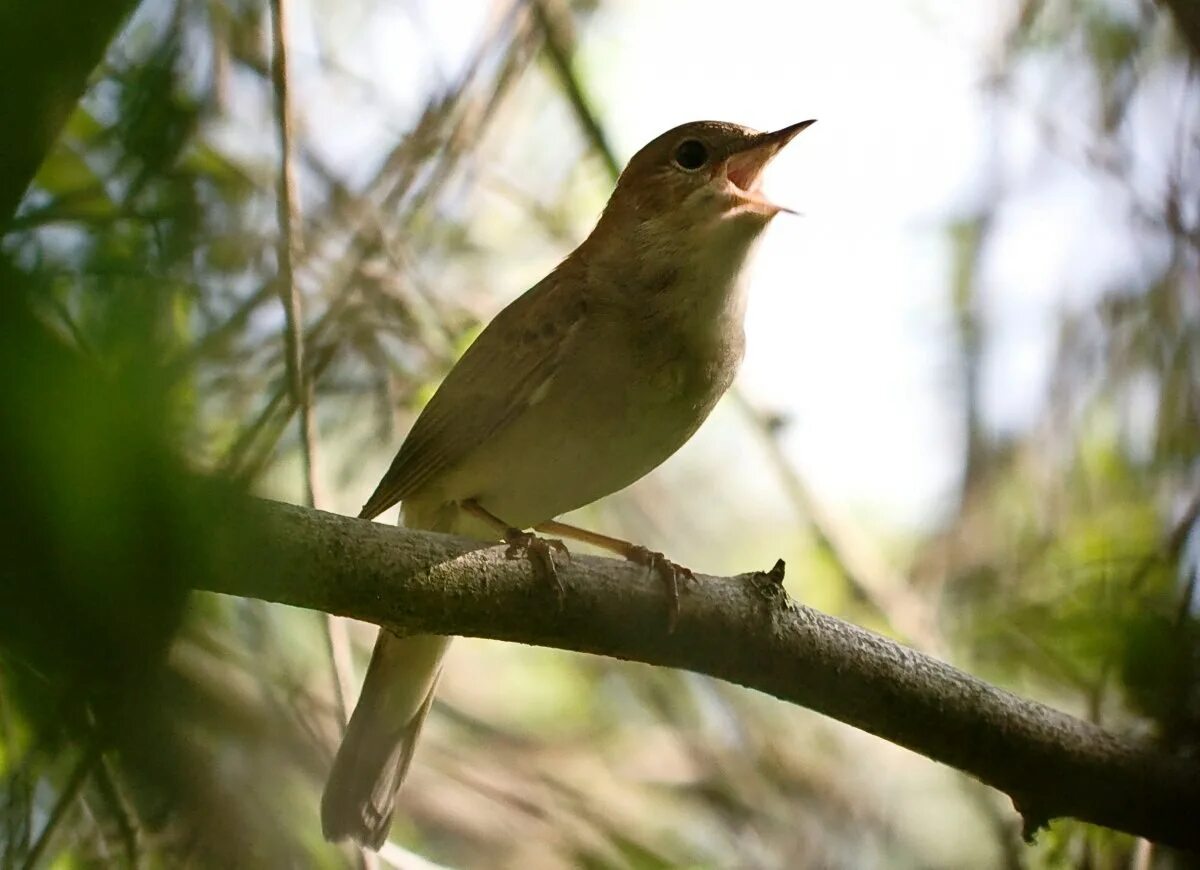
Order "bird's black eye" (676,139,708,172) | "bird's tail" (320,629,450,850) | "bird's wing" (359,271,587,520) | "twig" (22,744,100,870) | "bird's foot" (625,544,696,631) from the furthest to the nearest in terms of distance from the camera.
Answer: "bird's black eye" (676,139,708,172) → "bird's wing" (359,271,587,520) → "bird's tail" (320,629,450,850) → "bird's foot" (625,544,696,631) → "twig" (22,744,100,870)

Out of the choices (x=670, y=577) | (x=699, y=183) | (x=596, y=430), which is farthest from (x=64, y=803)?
(x=699, y=183)

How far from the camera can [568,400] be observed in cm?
282

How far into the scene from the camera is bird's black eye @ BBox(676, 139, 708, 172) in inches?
126

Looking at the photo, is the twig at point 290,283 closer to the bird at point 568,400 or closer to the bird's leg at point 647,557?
the bird at point 568,400

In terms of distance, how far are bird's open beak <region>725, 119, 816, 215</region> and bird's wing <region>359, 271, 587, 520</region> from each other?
1.73ft

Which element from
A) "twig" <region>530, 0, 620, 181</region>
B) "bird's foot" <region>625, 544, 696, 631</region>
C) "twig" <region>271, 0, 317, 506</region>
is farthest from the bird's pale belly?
"twig" <region>530, 0, 620, 181</region>

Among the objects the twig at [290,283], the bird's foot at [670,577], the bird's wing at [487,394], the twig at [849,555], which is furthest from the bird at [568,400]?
the twig at [849,555]

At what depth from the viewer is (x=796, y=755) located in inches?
164

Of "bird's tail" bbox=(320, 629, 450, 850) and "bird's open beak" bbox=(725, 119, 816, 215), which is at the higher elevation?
"bird's open beak" bbox=(725, 119, 816, 215)

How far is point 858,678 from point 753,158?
149 centimetres

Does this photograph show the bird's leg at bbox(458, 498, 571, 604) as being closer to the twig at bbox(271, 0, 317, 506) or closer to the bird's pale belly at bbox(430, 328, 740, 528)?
the twig at bbox(271, 0, 317, 506)

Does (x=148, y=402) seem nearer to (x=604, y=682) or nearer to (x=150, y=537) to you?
(x=150, y=537)

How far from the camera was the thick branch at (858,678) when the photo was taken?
6.80 feet

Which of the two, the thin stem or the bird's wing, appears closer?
the thin stem
